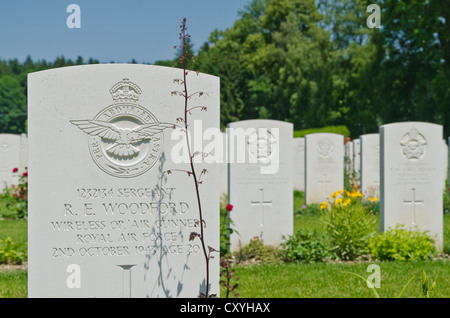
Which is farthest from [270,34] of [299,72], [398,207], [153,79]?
[153,79]

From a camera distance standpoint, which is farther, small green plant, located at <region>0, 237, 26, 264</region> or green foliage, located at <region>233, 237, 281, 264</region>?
green foliage, located at <region>233, 237, 281, 264</region>

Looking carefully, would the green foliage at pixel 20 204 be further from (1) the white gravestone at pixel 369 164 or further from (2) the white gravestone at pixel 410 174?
(1) the white gravestone at pixel 369 164

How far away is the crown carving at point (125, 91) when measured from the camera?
3.33m

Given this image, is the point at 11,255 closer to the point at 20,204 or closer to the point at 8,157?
the point at 20,204

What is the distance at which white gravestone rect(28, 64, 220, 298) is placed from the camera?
327cm

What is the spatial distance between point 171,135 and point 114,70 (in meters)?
0.59

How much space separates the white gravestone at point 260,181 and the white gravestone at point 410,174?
1.44 m

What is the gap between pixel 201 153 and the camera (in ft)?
11.3

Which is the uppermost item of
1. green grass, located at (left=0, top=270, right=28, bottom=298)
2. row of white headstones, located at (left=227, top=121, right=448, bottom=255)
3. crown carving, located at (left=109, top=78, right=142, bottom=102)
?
crown carving, located at (left=109, top=78, right=142, bottom=102)

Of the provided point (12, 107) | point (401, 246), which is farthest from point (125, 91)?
point (12, 107)

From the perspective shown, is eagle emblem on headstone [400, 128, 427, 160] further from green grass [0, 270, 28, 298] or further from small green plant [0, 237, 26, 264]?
small green plant [0, 237, 26, 264]

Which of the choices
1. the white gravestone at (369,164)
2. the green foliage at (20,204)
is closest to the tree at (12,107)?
the green foliage at (20,204)

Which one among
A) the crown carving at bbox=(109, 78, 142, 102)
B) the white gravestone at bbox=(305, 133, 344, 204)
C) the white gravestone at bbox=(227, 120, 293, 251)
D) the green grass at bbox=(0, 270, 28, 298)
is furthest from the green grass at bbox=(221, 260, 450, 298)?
the white gravestone at bbox=(305, 133, 344, 204)

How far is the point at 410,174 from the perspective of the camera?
7363 millimetres
